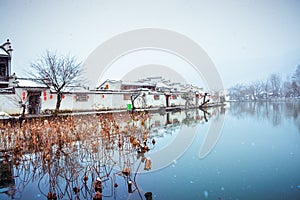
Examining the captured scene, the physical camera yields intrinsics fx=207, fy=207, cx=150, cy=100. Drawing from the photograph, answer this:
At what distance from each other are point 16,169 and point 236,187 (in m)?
4.26

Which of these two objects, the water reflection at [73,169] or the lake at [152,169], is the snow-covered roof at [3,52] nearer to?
the water reflection at [73,169]

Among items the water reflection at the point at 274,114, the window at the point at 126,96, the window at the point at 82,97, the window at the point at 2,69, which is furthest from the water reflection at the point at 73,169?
the window at the point at 126,96

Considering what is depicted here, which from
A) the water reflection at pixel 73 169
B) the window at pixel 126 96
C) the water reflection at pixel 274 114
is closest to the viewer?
the water reflection at pixel 73 169

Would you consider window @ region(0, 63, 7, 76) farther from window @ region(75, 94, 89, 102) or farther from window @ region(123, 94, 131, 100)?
window @ region(123, 94, 131, 100)

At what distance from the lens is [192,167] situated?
4.50 m

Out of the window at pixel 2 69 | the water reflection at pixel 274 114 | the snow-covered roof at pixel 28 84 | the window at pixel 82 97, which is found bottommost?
the water reflection at pixel 274 114

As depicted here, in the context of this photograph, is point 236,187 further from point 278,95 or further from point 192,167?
point 278,95

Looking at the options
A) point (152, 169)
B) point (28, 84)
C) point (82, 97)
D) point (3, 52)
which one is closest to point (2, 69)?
point (3, 52)

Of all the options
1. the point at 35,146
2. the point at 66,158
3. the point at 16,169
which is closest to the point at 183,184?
the point at 66,158

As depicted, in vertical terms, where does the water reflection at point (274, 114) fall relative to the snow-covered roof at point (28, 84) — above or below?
below

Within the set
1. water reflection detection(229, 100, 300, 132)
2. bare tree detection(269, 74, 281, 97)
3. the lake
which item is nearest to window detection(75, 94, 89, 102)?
the lake

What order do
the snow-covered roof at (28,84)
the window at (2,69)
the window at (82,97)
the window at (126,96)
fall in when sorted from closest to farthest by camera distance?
the snow-covered roof at (28,84) → the window at (2,69) → the window at (82,97) → the window at (126,96)

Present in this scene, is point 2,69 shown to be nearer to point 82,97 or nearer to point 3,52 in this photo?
point 3,52

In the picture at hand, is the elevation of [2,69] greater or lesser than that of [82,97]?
greater
